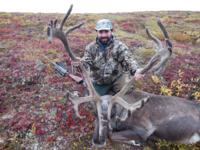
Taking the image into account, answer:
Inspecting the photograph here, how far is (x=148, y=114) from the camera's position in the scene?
340 inches

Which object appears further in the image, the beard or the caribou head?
the beard

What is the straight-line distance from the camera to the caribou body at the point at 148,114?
7.99 m

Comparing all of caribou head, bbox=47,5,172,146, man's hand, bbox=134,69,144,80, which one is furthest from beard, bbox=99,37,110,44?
man's hand, bbox=134,69,144,80

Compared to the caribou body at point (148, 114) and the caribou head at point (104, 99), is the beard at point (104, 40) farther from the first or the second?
the caribou head at point (104, 99)

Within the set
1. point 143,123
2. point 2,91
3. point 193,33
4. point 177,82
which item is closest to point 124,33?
point 193,33

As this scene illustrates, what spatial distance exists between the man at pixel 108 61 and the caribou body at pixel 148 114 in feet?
1.94

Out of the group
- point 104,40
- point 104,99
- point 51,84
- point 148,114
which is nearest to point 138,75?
point 104,99

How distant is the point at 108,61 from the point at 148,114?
1.60 m

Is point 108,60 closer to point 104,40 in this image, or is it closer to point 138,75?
point 104,40

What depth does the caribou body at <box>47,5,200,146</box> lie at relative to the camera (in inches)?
315

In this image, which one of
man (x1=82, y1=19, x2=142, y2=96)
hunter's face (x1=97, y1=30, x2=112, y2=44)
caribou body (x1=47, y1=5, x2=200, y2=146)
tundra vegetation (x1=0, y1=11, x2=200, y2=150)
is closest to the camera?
caribou body (x1=47, y1=5, x2=200, y2=146)

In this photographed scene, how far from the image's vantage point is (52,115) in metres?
9.93

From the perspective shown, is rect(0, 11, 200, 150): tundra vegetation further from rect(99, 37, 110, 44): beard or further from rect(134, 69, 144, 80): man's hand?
rect(99, 37, 110, 44): beard

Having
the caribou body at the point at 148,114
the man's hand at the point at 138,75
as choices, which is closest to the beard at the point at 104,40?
the caribou body at the point at 148,114
